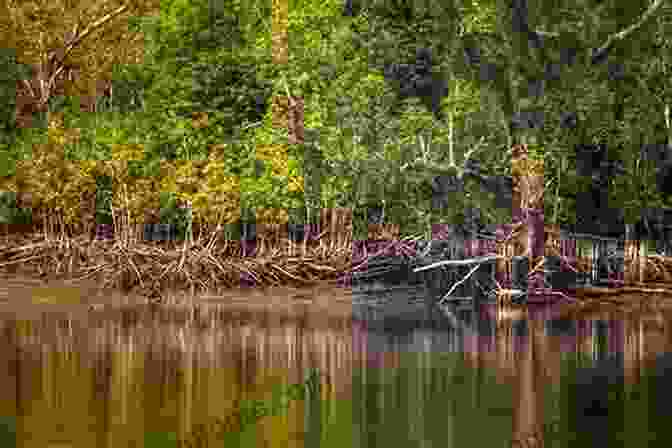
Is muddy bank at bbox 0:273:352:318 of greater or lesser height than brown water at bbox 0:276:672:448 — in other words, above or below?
above

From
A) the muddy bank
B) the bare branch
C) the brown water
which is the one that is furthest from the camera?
the muddy bank

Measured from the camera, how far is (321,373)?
1045 inches

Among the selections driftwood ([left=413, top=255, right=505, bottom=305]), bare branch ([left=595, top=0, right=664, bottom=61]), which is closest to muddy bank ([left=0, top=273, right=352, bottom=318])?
driftwood ([left=413, top=255, right=505, bottom=305])

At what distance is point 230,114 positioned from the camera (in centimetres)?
4378

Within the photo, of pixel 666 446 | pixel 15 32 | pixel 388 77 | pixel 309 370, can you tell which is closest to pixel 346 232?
pixel 388 77

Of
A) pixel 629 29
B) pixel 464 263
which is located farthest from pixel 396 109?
pixel 629 29

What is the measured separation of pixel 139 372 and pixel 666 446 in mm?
9612

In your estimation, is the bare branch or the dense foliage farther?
the dense foliage

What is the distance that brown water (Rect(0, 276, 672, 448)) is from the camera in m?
20.6

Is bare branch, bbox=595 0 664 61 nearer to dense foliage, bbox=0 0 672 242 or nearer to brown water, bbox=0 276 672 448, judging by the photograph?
dense foliage, bbox=0 0 672 242

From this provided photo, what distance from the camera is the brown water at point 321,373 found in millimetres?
20594

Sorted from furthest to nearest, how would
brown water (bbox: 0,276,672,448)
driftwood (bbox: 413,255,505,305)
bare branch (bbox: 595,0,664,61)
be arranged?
1. driftwood (bbox: 413,255,505,305)
2. bare branch (bbox: 595,0,664,61)
3. brown water (bbox: 0,276,672,448)

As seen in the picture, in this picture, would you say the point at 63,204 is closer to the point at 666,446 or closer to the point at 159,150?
the point at 159,150

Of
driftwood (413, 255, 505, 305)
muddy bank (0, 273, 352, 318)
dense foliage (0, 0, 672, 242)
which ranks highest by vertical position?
dense foliage (0, 0, 672, 242)
